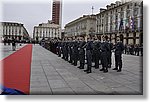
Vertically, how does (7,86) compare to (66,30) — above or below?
below

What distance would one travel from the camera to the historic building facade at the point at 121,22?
119 ft

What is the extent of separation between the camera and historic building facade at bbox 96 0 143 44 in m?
36.3

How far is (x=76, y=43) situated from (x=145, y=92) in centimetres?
601

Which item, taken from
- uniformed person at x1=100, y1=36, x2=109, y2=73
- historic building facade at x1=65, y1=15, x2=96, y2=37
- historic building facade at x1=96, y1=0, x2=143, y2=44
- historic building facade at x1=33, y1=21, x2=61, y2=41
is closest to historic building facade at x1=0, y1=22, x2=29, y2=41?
uniformed person at x1=100, y1=36, x2=109, y2=73

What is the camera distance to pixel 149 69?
6.16 meters

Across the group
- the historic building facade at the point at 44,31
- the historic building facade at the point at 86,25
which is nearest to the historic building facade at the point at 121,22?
the historic building facade at the point at 86,25

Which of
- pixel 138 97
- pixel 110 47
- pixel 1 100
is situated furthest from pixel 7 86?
pixel 110 47

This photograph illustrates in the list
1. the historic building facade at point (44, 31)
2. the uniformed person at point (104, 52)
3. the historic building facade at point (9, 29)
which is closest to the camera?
the uniformed person at point (104, 52)

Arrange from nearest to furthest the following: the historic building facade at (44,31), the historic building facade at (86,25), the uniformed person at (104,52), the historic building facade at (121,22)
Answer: the uniformed person at (104,52) < the historic building facade at (121,22) < the historic building facade at (86,25) < the historic building facade at (44,31)

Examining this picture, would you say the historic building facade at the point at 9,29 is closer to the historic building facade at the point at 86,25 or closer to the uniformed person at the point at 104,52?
the uniformed person at the point at 104,52

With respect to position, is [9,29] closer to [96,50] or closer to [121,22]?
[121,22]

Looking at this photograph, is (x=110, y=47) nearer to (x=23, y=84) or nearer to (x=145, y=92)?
(x=145, y=92)

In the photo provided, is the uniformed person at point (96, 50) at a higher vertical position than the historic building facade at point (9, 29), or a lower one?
lower

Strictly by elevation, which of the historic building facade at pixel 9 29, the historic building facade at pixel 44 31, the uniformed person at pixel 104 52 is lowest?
the uniformed person at pixel 104 52
